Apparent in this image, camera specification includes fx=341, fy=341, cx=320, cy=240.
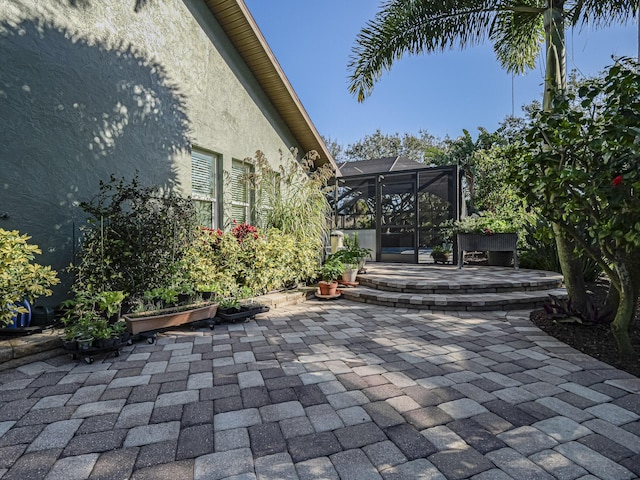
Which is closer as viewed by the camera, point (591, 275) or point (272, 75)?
point (591, 275)

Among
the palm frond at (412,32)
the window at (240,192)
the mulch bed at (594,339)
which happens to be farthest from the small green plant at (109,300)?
the palm frond at (412,32)

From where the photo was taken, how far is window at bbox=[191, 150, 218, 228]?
5.67m

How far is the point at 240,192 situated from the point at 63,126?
10.0 ft

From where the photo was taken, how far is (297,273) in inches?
241

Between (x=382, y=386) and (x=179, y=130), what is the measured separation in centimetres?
468

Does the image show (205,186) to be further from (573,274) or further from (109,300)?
(573,274)

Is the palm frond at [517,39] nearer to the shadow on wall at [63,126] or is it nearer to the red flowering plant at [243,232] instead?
the red flowering plant at [243,232]

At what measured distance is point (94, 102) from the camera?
13.6 ft

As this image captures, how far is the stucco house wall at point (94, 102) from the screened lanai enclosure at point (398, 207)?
190 inches

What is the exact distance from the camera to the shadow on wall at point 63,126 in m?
3.46

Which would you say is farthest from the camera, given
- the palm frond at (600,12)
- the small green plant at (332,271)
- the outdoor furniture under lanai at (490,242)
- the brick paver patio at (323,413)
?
the outdoor furniture under lanai at (490,242)

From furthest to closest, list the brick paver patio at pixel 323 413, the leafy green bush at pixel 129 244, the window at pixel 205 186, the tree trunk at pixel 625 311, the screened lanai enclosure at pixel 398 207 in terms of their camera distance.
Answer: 1. the screened lanai enclosure at pixel 398 207
2. the window at pixel 205 186
3. the leafy green bush at pixel 129 244
4. the tree trunk at pixel 625 311
5. the brick paver patio at pixel 323 413

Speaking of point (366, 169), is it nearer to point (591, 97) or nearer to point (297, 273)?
point (297, 273)

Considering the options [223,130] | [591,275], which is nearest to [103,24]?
[223,130]
